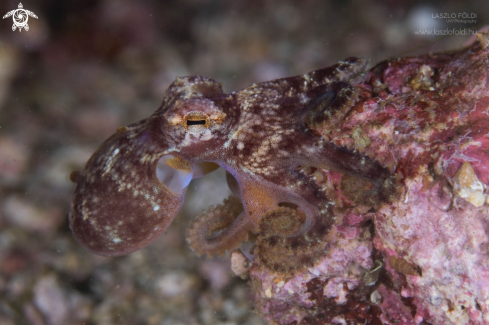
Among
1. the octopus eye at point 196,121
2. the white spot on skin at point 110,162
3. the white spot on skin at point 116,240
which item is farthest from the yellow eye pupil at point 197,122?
the white spot on skin at point 116,240

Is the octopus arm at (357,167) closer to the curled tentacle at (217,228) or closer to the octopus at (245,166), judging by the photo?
the octopus at (245,166)

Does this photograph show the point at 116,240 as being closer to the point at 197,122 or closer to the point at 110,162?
the point at 110,162

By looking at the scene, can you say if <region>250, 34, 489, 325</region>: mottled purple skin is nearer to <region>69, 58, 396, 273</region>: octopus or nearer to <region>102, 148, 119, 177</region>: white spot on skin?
<region>69, 58, 396, 273</region>: octopus

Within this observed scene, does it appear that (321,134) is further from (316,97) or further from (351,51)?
(351,51)

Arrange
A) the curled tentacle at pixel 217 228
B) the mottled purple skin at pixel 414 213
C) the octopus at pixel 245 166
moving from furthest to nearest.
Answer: the curled tentacle at pixel 217 228 < the octopus at pixel 245 166 < the mottled purple skin at pixel 414 213

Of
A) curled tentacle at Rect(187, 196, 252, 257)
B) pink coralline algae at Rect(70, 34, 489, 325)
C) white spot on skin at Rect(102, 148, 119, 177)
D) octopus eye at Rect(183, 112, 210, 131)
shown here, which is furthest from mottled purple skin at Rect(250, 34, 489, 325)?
white spot on skin at Rect(102, 148, 119, 177)

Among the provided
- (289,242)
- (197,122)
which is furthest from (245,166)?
(289,242)

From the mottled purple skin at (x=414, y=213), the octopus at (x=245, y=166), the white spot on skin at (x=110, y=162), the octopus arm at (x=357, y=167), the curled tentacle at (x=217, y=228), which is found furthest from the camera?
the curled tentacle at (x=217, y=228)
